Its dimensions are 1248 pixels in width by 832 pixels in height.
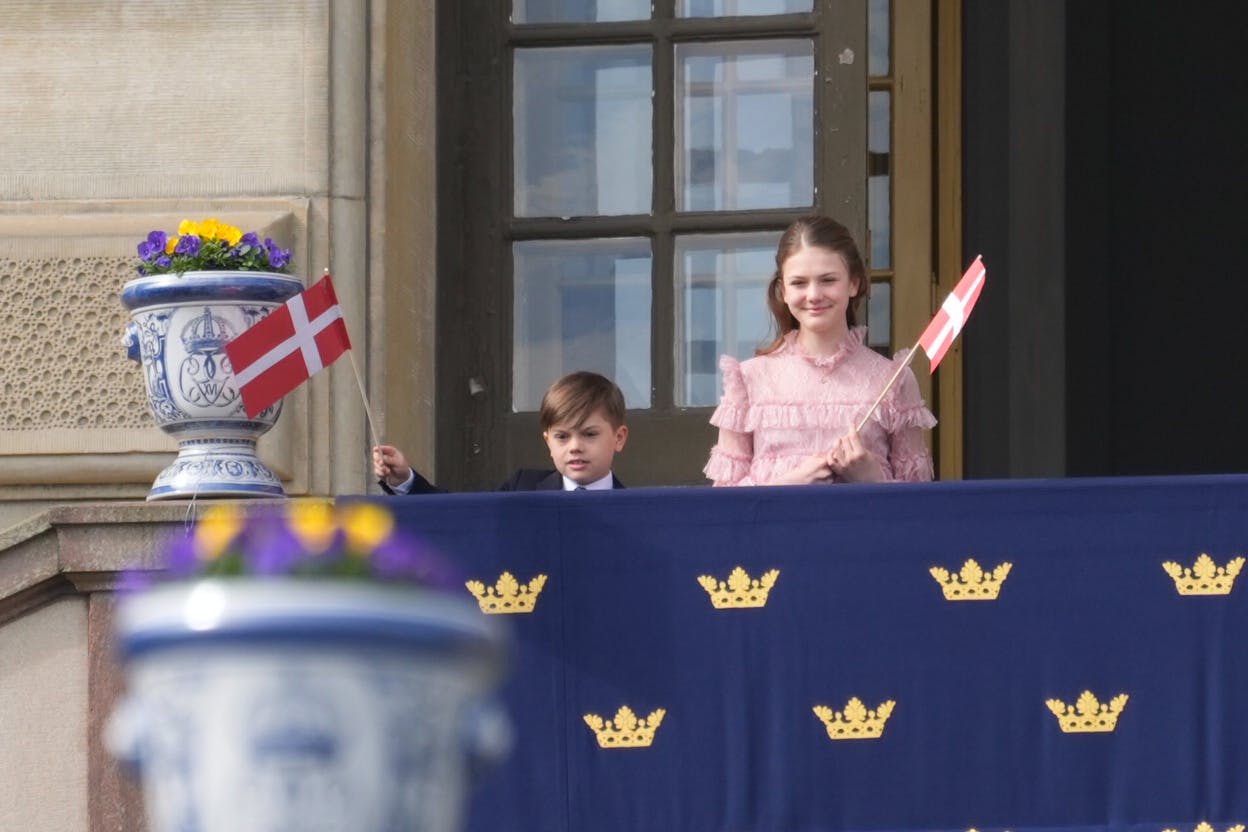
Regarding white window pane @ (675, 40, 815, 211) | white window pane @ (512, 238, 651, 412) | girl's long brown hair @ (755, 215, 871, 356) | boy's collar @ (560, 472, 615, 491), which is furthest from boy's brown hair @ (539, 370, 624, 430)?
white window pane @ (675, 40, 815, 211)

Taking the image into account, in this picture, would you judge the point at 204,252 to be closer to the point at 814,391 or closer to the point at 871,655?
the point at 814,391

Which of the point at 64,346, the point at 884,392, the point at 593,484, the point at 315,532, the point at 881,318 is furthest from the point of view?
the point at 881,318

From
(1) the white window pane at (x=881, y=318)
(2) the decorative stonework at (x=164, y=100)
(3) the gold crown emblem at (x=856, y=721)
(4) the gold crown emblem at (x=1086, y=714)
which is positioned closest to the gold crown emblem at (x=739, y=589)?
(3) the gold crown emblem at (x=856, y=721)

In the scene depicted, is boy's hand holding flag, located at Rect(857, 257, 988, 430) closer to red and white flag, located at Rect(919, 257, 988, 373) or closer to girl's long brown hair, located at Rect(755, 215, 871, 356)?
red and white flag, located at Rect(919, 257, 988, 373)

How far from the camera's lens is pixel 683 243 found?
8570mm

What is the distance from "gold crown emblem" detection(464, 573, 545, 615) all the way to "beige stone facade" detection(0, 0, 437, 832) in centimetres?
189

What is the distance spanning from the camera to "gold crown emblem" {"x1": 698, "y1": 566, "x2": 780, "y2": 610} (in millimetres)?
5785

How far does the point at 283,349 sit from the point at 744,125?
271 centimetres

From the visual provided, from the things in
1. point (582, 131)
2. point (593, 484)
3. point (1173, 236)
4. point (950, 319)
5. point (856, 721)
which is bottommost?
point (856, 721)

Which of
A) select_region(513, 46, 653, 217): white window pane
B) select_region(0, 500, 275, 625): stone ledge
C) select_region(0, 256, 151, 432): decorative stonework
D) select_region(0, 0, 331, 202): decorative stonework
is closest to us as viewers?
select_region(0, 500, 275, 625): stone ledge

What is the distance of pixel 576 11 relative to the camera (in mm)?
8695

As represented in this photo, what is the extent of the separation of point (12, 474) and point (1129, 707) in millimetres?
3334

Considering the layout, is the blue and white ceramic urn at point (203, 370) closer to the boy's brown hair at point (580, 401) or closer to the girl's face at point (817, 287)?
the boy's brown hair at point (580, 401)

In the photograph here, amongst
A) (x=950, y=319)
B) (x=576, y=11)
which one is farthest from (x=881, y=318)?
(x=950, y=319)
